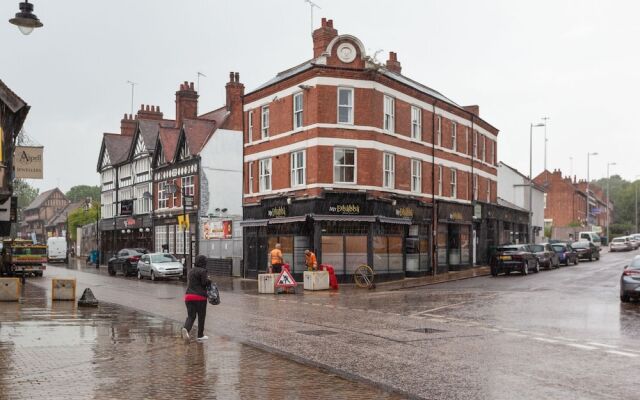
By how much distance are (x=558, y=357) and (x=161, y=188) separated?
150ft

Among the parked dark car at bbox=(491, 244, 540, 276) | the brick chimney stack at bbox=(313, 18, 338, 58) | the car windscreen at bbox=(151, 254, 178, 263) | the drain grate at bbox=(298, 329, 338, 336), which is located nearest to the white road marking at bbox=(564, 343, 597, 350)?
the drain grate at bbox=(298, 329, 338, 336)

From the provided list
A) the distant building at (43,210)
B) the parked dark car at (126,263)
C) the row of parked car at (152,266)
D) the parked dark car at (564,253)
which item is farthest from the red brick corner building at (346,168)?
the distant building at (43,210)

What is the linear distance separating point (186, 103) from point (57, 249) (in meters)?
22.8

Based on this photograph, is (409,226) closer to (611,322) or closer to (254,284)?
(254,284)

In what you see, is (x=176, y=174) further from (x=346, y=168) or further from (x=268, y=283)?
(x=268, y=283)

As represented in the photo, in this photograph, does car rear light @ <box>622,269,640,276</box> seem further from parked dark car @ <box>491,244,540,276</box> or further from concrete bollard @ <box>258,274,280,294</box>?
parked dark car @ <box>491,244,540,276</box>

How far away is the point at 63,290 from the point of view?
2294 cm

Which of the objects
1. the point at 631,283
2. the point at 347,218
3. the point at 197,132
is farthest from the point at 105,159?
the point at 631,283

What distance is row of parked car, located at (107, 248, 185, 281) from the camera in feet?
123

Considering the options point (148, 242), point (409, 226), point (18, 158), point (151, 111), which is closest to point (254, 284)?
→ point (409, 226)

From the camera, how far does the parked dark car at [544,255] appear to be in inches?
1522

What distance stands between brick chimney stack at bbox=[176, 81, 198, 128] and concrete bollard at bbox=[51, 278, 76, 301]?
1184 inches

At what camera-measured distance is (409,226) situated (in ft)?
118

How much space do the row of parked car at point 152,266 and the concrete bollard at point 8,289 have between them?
48.8 ft
